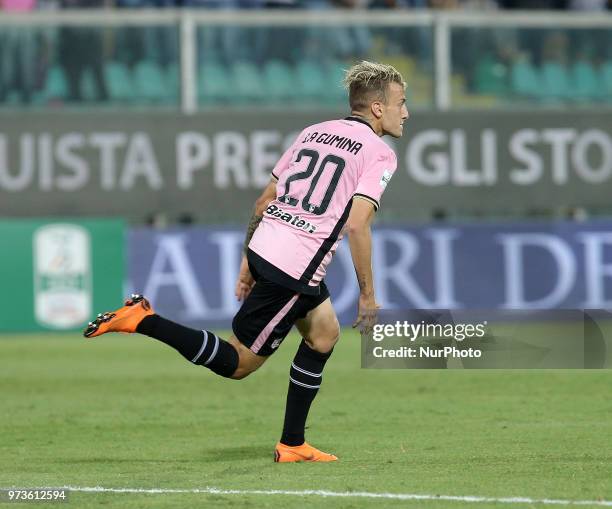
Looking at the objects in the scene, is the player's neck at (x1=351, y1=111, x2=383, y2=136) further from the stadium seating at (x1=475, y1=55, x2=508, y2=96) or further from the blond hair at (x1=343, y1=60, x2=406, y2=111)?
the stadium seating at (x1=475, y1=55, x2=508, y2=96)

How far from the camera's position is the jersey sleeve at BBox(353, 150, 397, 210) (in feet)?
23.8

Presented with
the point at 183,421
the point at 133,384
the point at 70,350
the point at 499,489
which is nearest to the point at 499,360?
the point at 499,489

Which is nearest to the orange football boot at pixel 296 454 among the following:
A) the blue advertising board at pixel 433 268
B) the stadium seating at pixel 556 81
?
the blue advertising board at pixel 433 268

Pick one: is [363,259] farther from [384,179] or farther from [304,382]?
[304,382]

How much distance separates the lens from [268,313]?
295 inches

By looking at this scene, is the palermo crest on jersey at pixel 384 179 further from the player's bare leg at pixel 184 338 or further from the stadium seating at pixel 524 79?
the stadium seating at pixel 524 79

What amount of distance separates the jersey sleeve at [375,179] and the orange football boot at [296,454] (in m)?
1.39

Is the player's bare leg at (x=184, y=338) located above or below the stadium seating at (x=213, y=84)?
below

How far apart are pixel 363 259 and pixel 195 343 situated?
1.02 meters

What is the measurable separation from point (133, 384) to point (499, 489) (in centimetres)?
624

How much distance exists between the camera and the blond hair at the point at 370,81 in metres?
7.56

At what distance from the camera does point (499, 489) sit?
6547mm

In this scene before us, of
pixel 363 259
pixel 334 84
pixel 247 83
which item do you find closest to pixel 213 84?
pixel 247 83

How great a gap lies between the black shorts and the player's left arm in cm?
30
